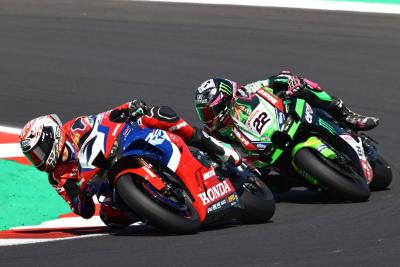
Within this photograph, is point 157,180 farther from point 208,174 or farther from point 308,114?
point 308,114

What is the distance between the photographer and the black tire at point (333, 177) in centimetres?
993

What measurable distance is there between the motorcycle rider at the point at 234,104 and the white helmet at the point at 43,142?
1.83 metres

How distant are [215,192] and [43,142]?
145cm

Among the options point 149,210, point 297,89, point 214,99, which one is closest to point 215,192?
point 149,210

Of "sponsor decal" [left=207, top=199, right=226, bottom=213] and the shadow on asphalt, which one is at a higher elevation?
"sponsor decal" [left=207, top=199, right=226, bottom=213]

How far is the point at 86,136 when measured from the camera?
29.5 ft

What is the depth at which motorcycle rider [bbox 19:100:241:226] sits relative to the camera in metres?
8.71

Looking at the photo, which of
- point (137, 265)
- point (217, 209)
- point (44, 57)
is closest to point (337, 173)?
point (217, 209)

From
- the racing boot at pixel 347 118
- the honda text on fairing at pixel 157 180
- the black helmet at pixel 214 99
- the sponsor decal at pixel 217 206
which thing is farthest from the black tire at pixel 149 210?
the racing boot at pixel 347 118

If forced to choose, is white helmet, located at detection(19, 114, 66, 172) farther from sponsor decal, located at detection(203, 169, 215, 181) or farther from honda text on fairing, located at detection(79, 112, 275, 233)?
sponsor decal, located at detection(203, 169, 215, 181)

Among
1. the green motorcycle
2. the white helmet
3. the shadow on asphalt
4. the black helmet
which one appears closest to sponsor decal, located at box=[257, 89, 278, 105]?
the green motorcycle

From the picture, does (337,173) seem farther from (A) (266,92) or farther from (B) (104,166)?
(B) (104,166)

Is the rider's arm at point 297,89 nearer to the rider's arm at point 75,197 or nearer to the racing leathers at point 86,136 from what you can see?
the racing leathers at point 86,136

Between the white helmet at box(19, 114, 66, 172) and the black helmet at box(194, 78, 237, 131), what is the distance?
1780mm
